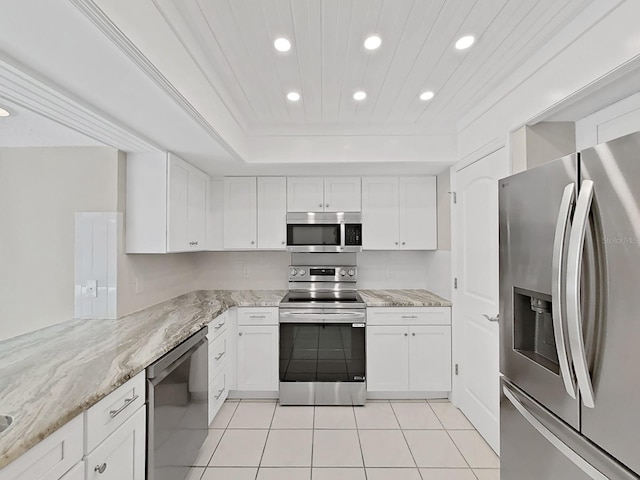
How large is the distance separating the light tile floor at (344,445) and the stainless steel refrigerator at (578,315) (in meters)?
0.93

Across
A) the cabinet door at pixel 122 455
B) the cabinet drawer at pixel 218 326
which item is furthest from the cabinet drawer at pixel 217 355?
the cabinet door at pixel 122 455

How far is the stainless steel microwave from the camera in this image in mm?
3365

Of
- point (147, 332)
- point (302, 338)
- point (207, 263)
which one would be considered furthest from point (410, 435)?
point (207, 263)

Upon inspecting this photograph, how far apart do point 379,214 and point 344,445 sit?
6.77 ft

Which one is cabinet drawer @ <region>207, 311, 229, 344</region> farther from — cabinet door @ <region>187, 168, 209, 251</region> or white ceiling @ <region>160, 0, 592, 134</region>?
white ceiling @ <region>160, 0, 592, 134</region>

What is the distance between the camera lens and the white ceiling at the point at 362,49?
57.6 inches

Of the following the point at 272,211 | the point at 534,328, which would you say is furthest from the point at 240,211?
the point at 534,328

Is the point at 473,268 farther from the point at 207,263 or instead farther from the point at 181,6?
the point at 207,263

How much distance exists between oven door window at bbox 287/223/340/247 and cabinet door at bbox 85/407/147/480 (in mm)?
2101

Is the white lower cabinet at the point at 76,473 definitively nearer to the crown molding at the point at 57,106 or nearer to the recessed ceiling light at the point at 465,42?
the crown molding at the point at 57,106

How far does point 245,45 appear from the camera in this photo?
173 cm

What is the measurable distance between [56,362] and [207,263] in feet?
7.51

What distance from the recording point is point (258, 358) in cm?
304

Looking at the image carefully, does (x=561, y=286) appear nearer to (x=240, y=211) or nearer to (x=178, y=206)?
(x=178, y=206)
